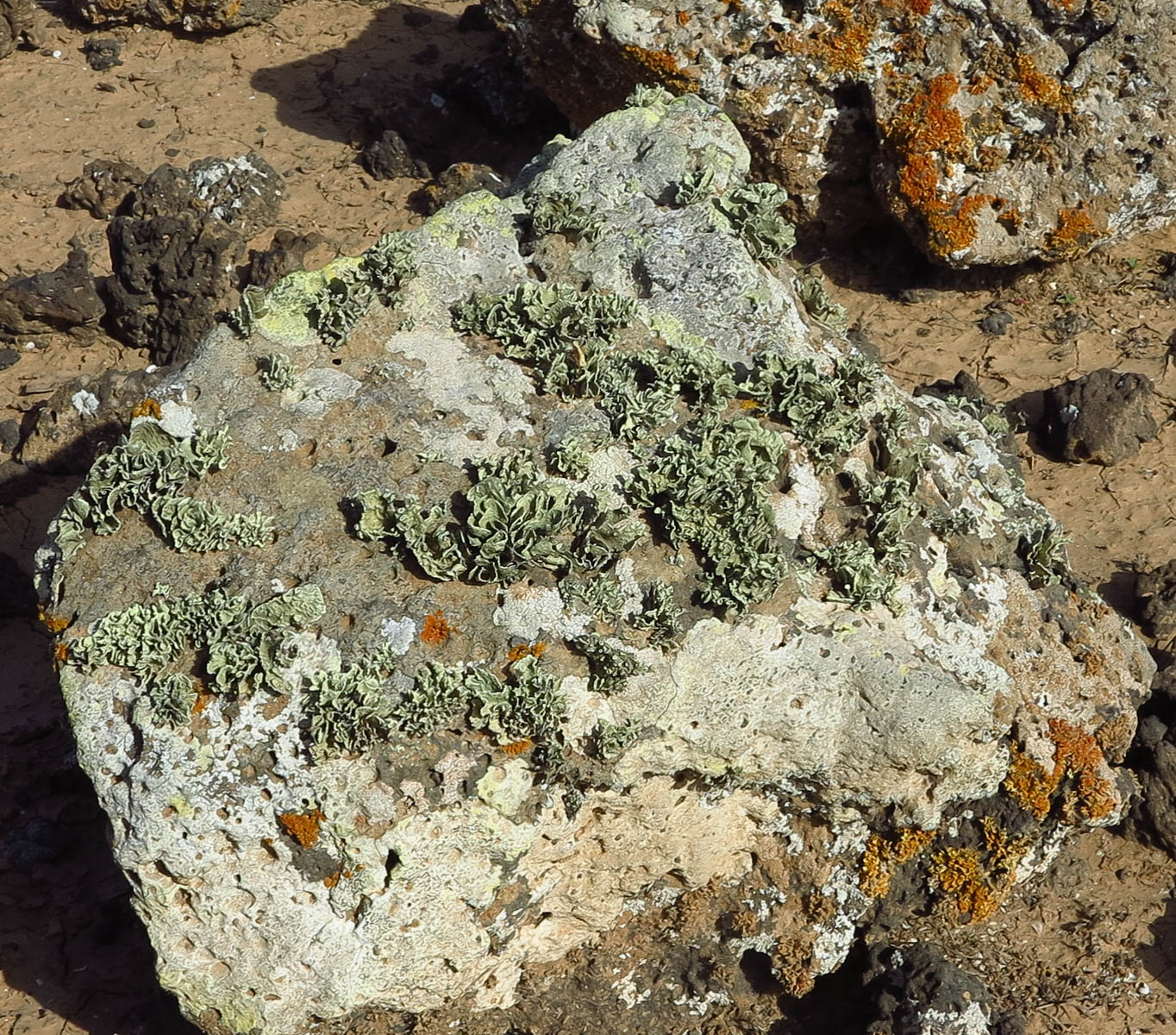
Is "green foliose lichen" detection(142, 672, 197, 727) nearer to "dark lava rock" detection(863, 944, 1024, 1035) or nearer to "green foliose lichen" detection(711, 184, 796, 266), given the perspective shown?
"green foliose lichen" detection(711, 184, 796, 266)

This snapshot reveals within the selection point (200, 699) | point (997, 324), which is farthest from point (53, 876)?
point (997, 324)

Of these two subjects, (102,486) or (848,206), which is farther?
(848,206)

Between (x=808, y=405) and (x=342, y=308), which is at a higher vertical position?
(x=808, y=405)

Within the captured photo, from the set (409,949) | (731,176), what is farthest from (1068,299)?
(409,949)

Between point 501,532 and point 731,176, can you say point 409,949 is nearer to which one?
point 501,532

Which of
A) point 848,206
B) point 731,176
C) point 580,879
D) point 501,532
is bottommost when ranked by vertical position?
point 580,879

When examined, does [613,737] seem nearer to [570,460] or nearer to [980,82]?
[570,460]

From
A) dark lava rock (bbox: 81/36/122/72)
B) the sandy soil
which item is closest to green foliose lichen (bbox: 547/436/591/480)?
the sandy soil

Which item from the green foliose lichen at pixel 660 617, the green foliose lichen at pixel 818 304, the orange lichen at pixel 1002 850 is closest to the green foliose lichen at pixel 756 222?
the green foliose lichen at pixel 818 304
